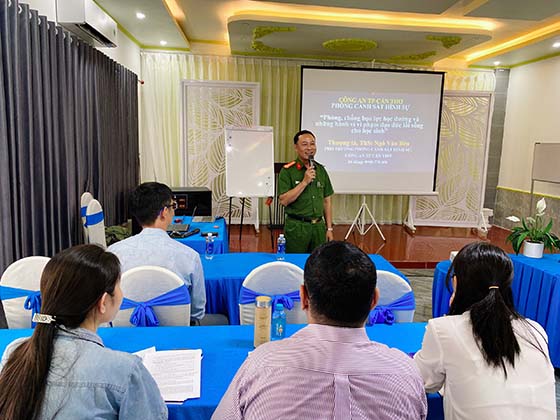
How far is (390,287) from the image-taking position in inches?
73.0

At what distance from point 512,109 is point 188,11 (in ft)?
18.2

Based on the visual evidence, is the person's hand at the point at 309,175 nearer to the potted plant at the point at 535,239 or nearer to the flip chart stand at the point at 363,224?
the potted plant at the point at 535,239

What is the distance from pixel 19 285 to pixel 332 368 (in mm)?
1629

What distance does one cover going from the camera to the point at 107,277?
1.06 meters

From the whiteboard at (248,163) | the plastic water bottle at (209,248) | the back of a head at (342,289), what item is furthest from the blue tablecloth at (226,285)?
the whiteboard at (248,163)

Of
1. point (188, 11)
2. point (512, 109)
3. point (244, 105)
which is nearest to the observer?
point (188, 11)

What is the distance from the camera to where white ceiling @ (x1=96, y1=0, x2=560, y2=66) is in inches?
168

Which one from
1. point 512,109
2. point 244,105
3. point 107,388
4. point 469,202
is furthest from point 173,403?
point 512,109

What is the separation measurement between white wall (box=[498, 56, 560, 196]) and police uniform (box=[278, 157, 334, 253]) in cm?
431

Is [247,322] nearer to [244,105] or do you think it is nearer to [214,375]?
[214,375]

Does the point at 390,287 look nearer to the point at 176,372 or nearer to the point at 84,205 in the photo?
the point at 176,372

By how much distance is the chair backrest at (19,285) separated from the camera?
1.77 metres

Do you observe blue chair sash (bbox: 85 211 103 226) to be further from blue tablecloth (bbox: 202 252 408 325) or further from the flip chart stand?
the flip chart stand

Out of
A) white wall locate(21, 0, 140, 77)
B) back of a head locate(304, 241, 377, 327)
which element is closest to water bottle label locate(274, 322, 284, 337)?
back of a head locate(304, 241, 377, 327)
